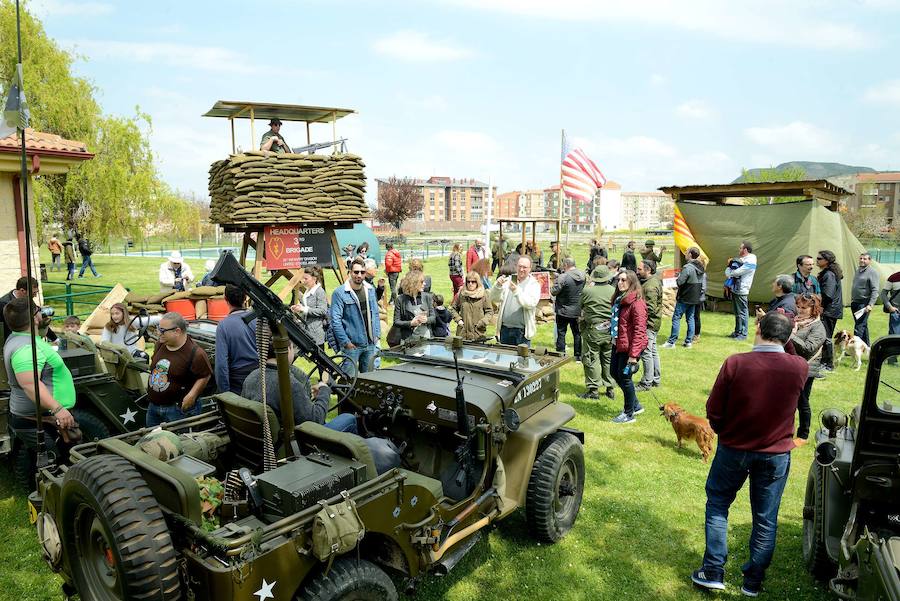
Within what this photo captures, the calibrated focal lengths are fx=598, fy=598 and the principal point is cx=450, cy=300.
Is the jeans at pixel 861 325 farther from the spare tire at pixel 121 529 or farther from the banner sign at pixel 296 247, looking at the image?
the spare tire at pixel 121 529

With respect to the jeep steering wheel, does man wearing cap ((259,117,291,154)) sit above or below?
above

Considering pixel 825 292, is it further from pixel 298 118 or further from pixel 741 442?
pixel 298 118

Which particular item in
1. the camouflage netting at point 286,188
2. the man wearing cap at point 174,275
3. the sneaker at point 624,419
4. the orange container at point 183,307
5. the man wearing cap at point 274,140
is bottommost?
the sneaker at point 624,419

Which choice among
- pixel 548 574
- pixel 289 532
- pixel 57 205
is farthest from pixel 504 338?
pixel 57 205

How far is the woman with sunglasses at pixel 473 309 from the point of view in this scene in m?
8.61

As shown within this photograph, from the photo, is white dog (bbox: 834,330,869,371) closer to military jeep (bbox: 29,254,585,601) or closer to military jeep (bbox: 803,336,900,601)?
military jeep (bbox: 803,336,900,601)

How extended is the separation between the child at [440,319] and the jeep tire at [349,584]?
549 cm

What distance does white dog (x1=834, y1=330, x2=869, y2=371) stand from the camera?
1040cm

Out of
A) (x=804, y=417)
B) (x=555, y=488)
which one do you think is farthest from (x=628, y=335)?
(x=555, y=488)

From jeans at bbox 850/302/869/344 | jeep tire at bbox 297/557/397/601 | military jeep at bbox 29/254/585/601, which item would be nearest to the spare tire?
military jeep at bbox 29/254/585/601

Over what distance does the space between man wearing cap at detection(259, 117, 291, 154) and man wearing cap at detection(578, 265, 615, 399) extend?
5.53 meters

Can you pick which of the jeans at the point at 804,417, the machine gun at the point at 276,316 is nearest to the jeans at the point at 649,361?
the jeans at the point at 804,417

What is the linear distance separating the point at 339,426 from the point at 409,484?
1228 mm

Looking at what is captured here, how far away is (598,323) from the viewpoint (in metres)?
8.27
